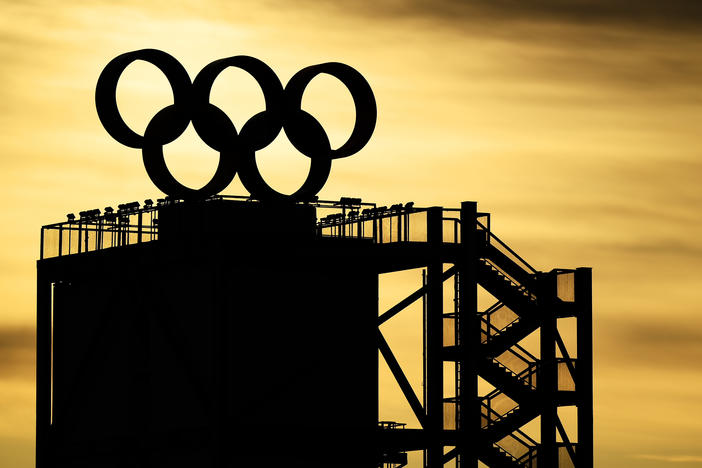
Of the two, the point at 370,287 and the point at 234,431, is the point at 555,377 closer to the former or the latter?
the point at 370,287

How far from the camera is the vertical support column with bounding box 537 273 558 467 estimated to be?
72938mm

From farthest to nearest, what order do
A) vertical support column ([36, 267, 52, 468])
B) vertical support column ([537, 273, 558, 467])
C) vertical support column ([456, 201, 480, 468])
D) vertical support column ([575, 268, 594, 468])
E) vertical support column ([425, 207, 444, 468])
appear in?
1. vertical support column ([36, 267, 52, 468])
2. vertical support column ([575, 268, 594, 468])
3. vertical support column ([537, 273, 558, 467])
4. vertical support column ([425, 207, 444, 468])
5. vertical support column ([456, 201, 480, 468])

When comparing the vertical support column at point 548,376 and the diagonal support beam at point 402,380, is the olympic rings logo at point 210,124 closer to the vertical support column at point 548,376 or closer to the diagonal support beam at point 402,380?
the diagonal support beam at point 402,380

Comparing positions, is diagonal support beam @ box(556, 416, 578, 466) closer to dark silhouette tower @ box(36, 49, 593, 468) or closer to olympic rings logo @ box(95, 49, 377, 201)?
dark silhouette tower @ box(36, 49, 593, 468)

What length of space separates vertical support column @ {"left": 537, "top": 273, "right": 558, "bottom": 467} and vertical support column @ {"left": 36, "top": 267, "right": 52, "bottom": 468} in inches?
941

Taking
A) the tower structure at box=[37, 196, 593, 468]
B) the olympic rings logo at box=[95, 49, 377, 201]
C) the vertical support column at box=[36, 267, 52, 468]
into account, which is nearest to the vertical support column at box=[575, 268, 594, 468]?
the tower structure at box=[37, 196, 593, 468]

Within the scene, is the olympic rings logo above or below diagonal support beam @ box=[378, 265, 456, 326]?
above

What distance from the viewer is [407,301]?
7500 cm

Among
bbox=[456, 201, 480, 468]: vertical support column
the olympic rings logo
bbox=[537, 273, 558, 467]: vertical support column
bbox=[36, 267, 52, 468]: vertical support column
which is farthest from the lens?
Result: bbox=[36, 267, 52, 468]: vertical support column

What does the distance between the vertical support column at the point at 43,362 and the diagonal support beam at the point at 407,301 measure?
16272mm

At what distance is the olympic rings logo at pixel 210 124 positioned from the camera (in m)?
70.6

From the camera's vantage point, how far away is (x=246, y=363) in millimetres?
73062

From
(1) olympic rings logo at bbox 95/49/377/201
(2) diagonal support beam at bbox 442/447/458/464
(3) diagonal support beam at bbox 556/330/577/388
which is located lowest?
(2) diagonal support beam at bbox 442/447/458/464

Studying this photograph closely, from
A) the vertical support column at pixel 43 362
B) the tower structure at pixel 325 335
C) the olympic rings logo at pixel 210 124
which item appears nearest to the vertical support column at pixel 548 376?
the tower structure at pixel 325 335
